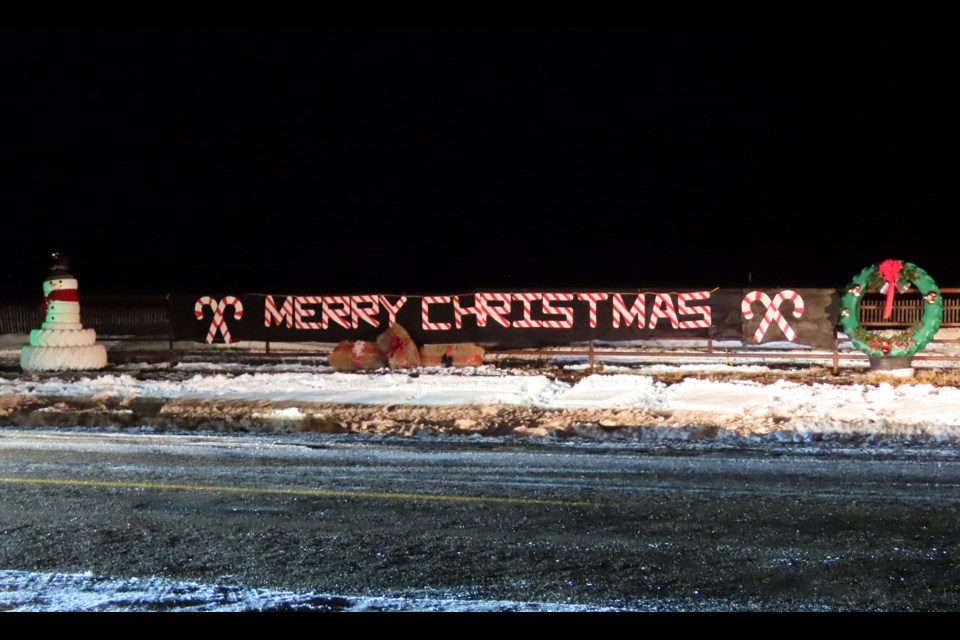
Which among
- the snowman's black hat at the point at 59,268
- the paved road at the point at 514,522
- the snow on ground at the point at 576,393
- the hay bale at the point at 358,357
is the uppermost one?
the snowman's black hat at the point at 59,268

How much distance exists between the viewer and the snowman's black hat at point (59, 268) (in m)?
18.6

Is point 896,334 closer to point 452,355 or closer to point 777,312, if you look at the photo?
point 777,312

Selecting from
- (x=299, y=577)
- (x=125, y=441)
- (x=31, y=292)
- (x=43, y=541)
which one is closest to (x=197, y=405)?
(x=125, y=441)

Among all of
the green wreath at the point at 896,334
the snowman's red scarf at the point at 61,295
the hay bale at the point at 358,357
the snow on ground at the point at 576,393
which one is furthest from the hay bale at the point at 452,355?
the snowman's red scarf at the point at 61,295

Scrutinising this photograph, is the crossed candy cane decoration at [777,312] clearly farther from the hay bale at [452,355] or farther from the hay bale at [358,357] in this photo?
the hay bale at [358,357]

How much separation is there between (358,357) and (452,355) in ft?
6.52

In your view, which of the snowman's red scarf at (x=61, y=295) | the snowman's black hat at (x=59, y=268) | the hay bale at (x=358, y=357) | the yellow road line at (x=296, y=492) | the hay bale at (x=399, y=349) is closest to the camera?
the yellow road line at (x=296, y=492)

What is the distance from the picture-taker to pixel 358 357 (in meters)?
18.3

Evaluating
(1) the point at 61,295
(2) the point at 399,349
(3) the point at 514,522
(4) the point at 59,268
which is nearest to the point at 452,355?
(2) the point at 399,349

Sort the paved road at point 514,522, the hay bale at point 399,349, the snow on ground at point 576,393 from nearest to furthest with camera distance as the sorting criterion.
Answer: the paved road at point 514,522 → the snow on ground at point 576,393 → the hay bale at point 399,349

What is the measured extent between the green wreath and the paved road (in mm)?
7100

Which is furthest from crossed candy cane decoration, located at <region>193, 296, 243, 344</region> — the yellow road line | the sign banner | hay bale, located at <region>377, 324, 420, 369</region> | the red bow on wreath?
the red bow on wreath

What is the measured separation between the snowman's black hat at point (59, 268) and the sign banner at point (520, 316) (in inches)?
90.0

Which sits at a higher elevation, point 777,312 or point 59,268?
point 59,268
